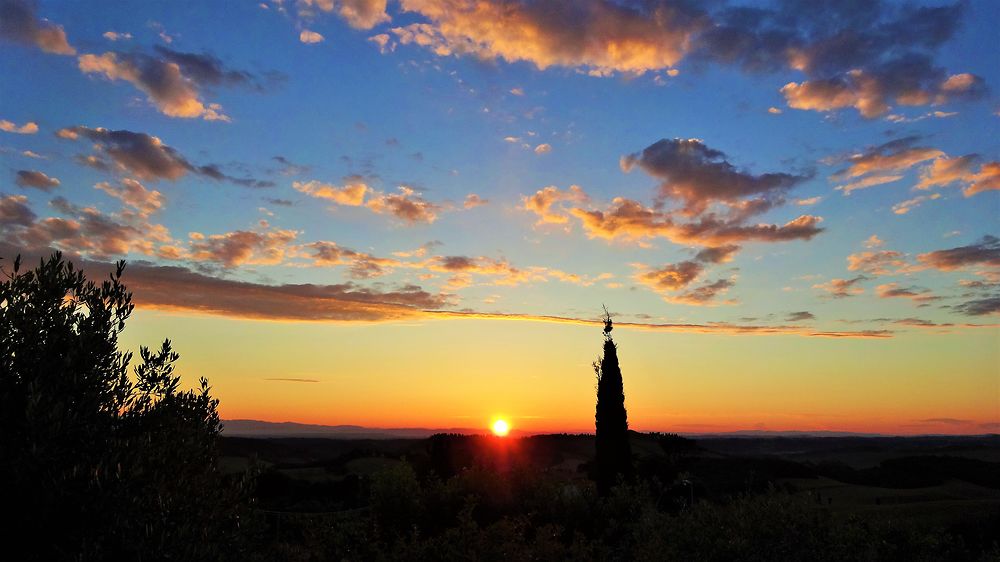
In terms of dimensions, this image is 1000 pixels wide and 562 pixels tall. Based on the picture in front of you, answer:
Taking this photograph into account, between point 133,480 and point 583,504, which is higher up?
point 133,480

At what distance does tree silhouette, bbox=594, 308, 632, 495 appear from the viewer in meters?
38.4

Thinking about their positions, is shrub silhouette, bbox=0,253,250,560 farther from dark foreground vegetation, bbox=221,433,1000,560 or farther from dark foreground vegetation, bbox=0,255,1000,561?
dark foreground vegetation, bbox=221,433,1000,560

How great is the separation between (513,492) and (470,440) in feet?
96.5

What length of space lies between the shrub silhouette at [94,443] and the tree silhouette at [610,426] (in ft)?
101

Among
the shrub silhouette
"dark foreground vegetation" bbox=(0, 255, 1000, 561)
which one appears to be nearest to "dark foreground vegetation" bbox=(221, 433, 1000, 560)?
"dark foreground vegetation" bbox=(0, 255, 1000, 561)

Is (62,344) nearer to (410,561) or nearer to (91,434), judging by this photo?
(91,434)

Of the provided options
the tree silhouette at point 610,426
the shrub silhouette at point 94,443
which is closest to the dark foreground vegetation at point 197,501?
the shrub silhouette at point 94,443

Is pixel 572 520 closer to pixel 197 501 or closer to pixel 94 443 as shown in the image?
pixel 197 501

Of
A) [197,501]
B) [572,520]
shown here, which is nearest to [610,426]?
[572,520]

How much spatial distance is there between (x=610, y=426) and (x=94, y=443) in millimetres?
33922

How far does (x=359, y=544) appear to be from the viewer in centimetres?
1588

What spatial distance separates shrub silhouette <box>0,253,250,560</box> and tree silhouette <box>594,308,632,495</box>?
30.8 meters

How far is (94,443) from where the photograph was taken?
830cm

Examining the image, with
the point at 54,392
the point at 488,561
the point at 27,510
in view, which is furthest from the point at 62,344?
the point at 488,561
